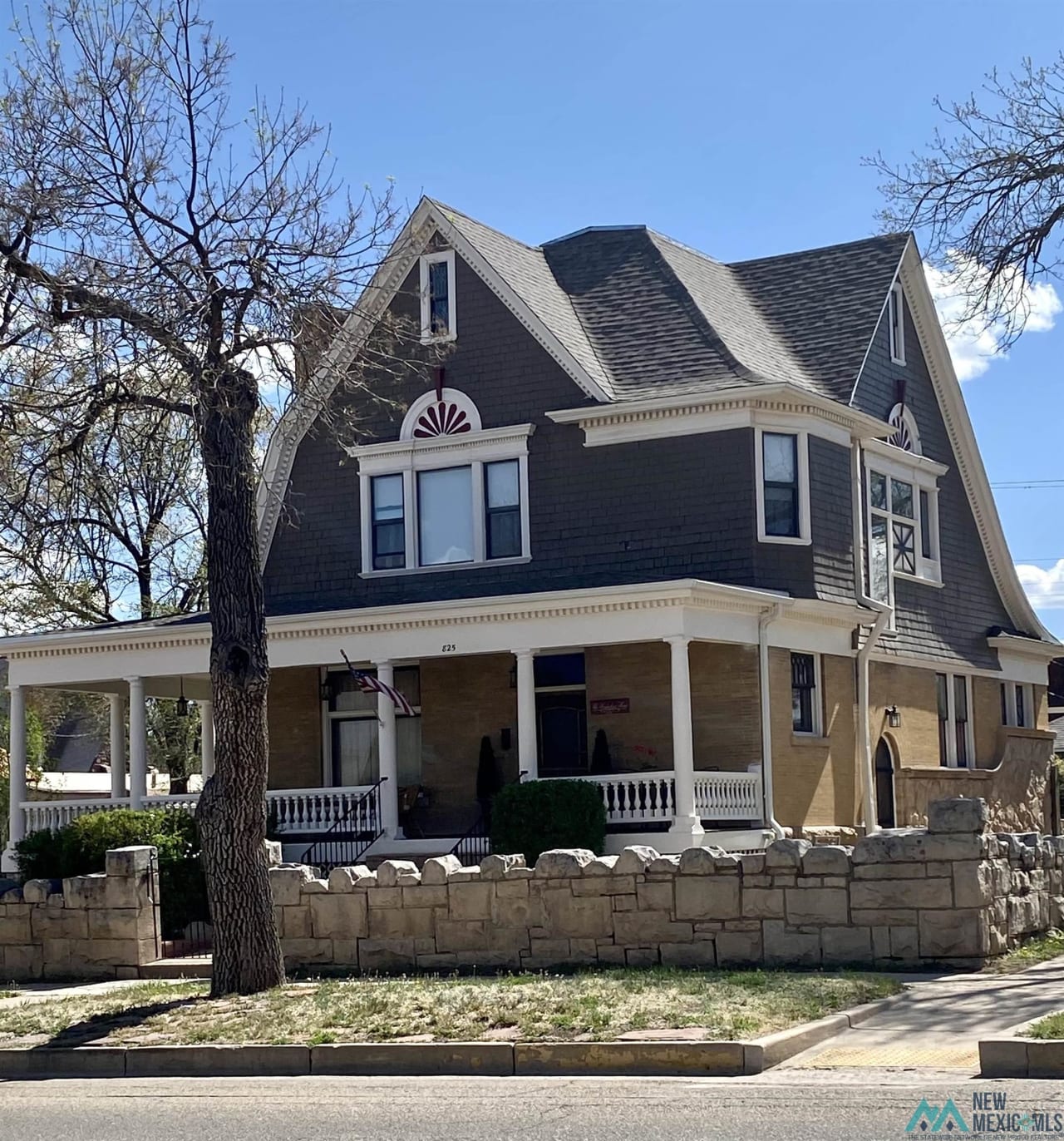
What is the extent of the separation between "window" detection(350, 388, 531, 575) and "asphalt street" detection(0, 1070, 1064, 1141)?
15.5m

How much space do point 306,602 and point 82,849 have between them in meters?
7.04

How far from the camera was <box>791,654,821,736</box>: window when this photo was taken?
25.6 m

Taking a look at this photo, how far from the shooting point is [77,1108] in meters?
11.3

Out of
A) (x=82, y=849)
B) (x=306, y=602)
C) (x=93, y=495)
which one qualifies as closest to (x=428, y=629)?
(x=306, y=602)

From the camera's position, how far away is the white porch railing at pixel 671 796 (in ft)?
74.9

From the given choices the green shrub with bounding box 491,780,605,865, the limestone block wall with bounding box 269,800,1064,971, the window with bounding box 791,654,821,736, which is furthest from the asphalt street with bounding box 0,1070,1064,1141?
the window with bounding box 791,654,821,736

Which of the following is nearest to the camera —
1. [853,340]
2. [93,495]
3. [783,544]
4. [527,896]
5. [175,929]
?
[527,896]

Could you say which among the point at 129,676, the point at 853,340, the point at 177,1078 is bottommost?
the point at 177,1078

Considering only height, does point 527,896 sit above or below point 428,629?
below

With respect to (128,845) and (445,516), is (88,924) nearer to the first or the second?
(128,845)

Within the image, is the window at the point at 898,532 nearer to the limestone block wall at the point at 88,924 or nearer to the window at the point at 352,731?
the window at the point at 352,731

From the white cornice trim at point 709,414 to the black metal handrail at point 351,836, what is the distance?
6.17 m

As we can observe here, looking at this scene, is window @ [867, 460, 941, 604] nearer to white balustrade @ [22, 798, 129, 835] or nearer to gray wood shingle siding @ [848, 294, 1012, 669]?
gray wood shingle siding @ [848, 294, 1012, 669]

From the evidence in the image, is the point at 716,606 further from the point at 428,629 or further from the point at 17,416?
the point at 17,416
